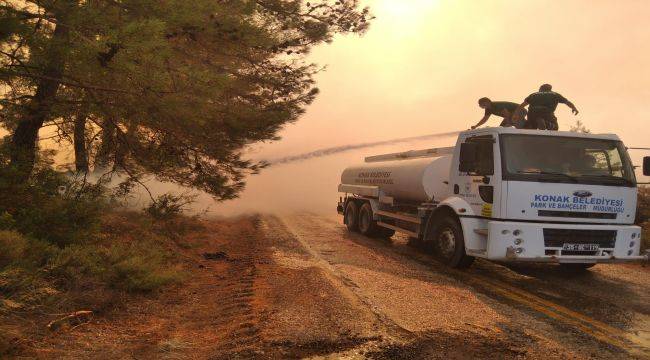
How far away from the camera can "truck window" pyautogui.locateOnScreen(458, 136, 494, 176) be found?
28.1 feet

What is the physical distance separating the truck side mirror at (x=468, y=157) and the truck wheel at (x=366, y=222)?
16.7ft

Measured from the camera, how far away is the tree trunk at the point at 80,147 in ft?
29.1

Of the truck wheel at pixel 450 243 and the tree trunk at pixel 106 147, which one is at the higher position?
the tree trunk at pixel 106 147

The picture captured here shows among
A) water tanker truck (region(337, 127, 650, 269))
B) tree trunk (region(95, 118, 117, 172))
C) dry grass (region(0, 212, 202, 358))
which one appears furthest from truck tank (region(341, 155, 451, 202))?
tree trunk (region(95, 118, 117, 172))

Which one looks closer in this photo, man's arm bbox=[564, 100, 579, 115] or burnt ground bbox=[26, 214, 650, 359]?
burnt ground bbox=[26, 214, 650, 359]

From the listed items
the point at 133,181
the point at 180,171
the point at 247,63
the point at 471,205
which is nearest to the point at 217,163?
the point at 180,171

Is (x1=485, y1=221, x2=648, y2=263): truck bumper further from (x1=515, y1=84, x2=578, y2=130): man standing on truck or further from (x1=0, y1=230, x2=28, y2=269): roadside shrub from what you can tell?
(x1=0, y1=230, x2=28, y2=269): roadside shrub

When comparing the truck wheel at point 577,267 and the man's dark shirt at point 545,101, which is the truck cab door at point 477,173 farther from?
the truck wheel at point 577,267

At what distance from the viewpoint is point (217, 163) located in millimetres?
10328

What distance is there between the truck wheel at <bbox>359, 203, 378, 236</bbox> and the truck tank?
751 mm

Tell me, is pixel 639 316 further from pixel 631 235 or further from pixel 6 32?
pixel 6 32

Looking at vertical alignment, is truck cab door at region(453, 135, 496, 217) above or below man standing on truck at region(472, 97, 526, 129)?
below

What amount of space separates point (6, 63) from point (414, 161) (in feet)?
27.0

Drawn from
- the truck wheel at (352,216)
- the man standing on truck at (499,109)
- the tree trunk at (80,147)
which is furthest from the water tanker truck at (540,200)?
the tree trunk at (80,147)
